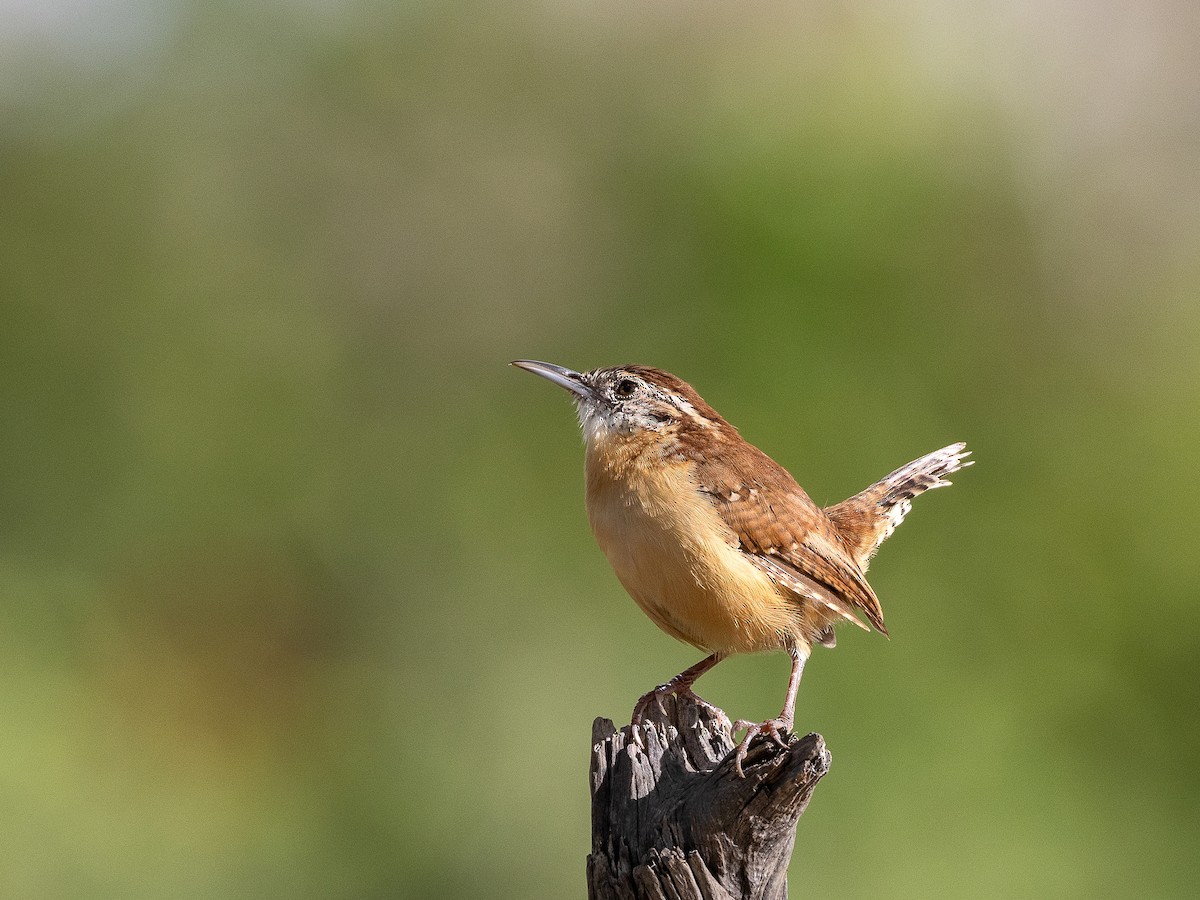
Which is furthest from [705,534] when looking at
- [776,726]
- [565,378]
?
[565,378]

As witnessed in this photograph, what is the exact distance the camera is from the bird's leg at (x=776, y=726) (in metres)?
3.19

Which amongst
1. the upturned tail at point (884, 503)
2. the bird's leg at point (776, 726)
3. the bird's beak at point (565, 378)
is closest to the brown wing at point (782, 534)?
the bird's leg at point (776, 726)

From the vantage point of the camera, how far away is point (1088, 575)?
9445 mm

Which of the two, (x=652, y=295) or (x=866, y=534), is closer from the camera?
(x=866, y=534)

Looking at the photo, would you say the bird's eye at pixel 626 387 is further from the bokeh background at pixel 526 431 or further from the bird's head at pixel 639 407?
the bokeh background at pixel 526 431

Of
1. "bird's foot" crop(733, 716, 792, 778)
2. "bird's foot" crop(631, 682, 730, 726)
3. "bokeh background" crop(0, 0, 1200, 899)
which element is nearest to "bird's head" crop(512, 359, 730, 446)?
"bird's foot" crop(631, 682, 730, 726)

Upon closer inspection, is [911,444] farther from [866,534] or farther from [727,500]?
[727,500]

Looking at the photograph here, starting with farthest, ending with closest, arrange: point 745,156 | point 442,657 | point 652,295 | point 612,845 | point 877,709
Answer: point 745,156, point 652,295, point 442,657, point 877,709, point 612,845

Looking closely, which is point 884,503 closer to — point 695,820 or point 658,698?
point 658,698

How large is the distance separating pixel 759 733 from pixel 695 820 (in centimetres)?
35

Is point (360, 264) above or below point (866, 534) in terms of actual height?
above

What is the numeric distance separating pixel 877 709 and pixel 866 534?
148 inches

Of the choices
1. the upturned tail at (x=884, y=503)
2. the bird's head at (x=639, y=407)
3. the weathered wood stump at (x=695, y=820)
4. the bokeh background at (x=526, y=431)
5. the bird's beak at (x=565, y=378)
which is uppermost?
the bokeh background at (x=526, y=431)

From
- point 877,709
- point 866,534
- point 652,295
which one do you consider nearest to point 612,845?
point 866,534
